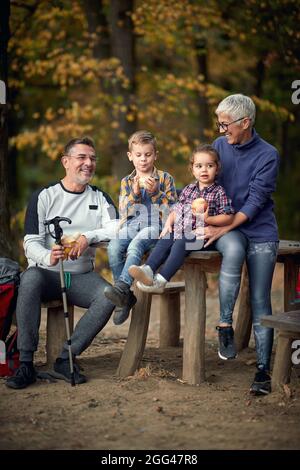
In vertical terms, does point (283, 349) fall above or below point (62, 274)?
below

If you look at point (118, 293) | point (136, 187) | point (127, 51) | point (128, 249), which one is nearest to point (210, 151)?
point (136, 187)

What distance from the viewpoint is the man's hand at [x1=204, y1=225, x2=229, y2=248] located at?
5.34 meters

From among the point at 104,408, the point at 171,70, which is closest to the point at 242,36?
the point at 171,70

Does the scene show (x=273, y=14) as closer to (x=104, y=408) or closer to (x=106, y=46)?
(x=106, y=46)

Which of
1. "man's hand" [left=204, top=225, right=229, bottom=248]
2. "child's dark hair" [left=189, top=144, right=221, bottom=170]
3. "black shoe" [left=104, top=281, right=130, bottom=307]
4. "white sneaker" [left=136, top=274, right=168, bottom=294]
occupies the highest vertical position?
"child's dark hair" [left=189, top=144, right=221, bottom=170]

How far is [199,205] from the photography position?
5363mm

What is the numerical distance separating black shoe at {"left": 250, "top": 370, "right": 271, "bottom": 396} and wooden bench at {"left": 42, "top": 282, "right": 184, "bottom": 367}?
1044 millimetres

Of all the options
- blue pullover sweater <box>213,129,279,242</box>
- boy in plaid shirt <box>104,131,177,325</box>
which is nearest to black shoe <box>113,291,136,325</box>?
boy in plaid shirt <box>104,131,177,325</box>

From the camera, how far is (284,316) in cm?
527

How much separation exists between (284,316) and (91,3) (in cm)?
913

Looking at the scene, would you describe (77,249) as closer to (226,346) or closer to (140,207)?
(140,207)

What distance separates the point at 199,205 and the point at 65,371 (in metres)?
1.61

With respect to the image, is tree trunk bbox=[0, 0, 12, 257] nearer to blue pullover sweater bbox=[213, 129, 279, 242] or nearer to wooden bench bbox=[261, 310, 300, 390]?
blue pullover sweater bbox=[213, 129, 279, 242]

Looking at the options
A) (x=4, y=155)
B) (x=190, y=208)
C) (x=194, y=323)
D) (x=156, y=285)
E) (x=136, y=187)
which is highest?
(x=4, y=155)
